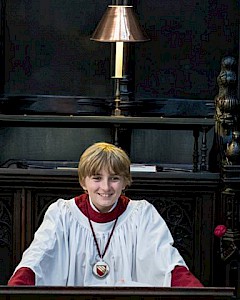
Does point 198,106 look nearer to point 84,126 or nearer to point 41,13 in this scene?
point 84,126

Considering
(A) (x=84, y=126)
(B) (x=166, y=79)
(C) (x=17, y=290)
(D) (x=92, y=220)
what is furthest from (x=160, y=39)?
(C) (x=17, y=290)

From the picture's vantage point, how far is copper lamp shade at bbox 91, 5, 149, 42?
7.31 meters

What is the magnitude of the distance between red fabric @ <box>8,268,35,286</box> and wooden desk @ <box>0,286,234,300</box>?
460mm

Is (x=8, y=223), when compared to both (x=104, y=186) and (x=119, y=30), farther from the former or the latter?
(x=104, y=186)

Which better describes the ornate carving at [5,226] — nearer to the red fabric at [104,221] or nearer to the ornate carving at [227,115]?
the ornate carving at [227,115]

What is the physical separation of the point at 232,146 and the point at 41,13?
79.3 inches

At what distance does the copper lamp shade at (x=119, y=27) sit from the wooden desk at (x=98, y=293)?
3.55 m

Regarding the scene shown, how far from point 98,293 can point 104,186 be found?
2.97 feet

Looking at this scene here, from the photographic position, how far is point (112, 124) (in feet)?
24.1

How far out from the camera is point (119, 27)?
24.0ft

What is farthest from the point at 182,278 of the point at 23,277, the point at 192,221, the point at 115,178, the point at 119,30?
the point at 119,30

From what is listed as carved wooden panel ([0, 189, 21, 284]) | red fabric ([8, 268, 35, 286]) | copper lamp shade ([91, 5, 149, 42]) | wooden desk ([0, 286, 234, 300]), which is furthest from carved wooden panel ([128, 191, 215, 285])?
wooden desk ([0, 286, 234, 300])

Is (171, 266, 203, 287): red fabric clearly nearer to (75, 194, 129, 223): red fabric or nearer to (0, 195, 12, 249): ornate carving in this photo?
(75, 194, 129, 223): red fabric

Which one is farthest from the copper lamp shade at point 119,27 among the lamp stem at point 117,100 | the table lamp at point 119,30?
the lamp stem at point 117,100
